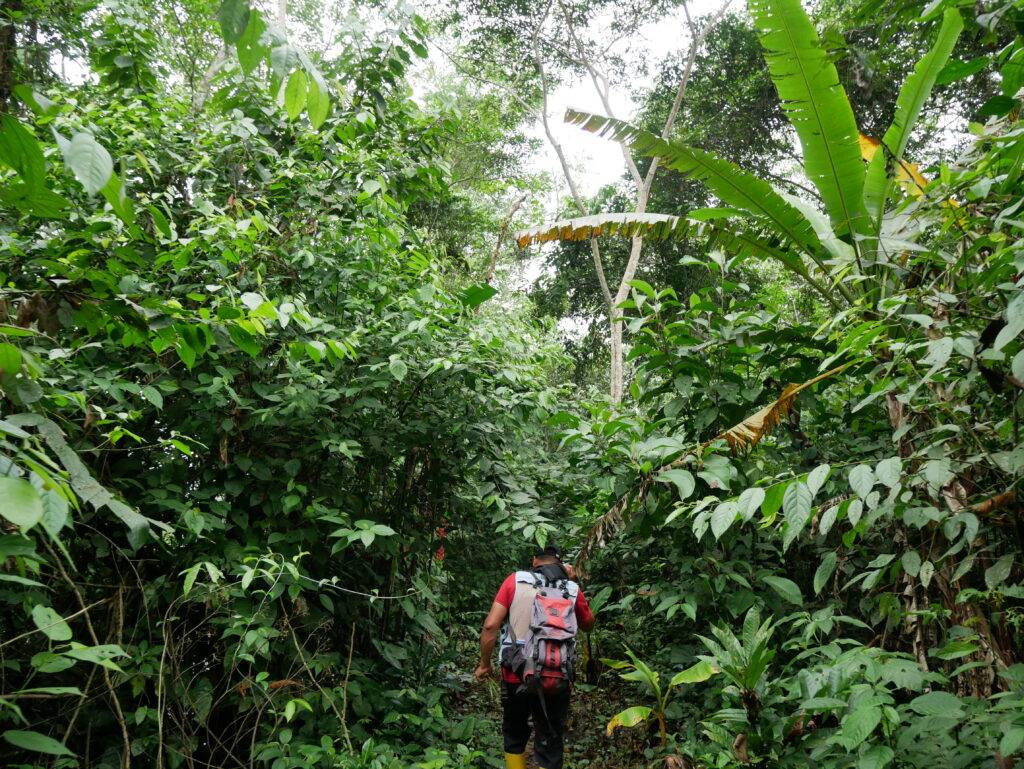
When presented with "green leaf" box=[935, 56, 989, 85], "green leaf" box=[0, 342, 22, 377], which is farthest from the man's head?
"green leaf" box=[0, 342, 22, 377]

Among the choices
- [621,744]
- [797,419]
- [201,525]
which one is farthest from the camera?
[621,744]

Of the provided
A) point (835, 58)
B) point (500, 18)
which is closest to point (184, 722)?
point (835, 58)

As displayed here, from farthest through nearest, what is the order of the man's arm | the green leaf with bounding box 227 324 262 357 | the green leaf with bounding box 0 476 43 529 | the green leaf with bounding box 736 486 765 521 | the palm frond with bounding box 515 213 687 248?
the palm frond with bounding box 515 213 687 248 → the man's arm → the green leaf with bounding box 736 486 765 521 → the green leaf with bounding box 227 324 262 357 → the green leaf with bounding box 0 476 43 529

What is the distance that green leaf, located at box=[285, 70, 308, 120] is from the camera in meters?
1.24

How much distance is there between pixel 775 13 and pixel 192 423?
13.2ft

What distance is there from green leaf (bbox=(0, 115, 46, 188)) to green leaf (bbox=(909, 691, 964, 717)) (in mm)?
2861

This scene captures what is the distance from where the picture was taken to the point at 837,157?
3814 millimetres

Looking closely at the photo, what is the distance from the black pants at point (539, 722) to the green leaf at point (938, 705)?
202cm

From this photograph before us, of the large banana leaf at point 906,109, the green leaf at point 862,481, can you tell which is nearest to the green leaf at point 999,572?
the green leaf at point 862,481

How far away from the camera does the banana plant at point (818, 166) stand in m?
3.69

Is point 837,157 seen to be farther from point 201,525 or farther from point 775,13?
point 201,525

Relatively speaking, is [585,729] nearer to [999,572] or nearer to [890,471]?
[999,572]

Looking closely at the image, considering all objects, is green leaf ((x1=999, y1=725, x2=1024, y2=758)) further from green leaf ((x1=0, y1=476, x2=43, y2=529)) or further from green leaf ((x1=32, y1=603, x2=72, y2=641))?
green leaf ((x1=32, y1=603, x2=72, y2=641))

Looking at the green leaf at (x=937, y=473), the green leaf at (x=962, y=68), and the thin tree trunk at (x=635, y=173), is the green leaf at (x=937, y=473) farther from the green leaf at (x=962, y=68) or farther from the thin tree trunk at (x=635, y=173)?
the thin tree trunk at (x=635, y=173)
